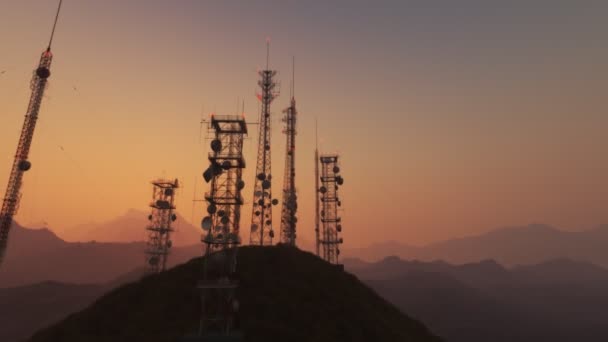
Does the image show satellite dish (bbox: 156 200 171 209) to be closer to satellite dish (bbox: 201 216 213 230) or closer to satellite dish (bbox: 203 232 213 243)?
satellite dish (bbox: 201 216 213 230)

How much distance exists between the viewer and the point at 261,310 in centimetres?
4741

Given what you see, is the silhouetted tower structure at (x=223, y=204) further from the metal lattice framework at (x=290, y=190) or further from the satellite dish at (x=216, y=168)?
the metal lattice framework at (x=290, y=190)

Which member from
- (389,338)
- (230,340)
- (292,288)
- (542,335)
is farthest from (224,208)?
(542,335)

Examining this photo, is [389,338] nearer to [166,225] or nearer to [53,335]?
[53,335]

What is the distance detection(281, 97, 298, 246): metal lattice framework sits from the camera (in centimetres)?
7012

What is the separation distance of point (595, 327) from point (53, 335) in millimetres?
258520

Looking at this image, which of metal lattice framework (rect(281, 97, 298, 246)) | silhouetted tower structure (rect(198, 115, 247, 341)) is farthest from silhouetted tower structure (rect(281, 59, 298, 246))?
silhouetted tower structure (rect(198, 115, 247, 341))

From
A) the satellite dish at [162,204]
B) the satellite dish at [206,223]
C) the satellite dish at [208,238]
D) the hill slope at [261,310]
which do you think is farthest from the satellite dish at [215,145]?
the satellite dish at [162,204]

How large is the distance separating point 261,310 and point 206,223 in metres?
16.9

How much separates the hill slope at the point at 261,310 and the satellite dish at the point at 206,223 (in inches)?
578

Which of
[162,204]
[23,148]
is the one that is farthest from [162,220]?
[23,148]

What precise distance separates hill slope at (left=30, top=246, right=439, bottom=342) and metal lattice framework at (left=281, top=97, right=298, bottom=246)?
10.3 metres

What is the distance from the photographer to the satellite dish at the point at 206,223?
3791cm

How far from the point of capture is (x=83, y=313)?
166 ft
